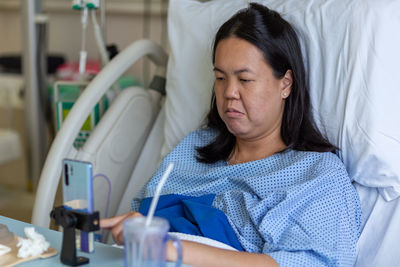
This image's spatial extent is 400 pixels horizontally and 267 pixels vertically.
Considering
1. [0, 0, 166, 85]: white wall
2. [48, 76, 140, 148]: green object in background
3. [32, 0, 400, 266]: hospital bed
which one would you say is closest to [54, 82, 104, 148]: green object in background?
[48, 76, 140, 148]: green object in background

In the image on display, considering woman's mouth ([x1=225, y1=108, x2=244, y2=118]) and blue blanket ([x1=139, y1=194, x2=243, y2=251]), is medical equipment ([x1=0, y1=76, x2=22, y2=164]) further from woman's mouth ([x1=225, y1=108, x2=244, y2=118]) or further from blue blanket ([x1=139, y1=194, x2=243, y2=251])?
woman's mouth ([x1=225, y1=108, x2=244, y2=118])

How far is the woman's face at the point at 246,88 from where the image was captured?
1.50 m

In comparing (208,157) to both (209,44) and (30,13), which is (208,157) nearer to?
(209,44)

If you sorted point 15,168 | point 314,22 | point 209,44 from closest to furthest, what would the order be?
point 314,22
point 209,44
point 15,168

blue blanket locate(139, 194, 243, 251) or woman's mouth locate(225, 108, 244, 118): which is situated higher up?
woman's mouth locate(225, 108, 244, 118)

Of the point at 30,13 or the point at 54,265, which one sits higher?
the point at 30,13

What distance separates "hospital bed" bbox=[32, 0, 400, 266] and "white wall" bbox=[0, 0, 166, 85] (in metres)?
1.89

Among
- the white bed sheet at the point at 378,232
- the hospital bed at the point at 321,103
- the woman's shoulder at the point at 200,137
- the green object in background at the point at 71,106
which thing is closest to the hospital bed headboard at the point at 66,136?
the hospital bed at the point at 321,103

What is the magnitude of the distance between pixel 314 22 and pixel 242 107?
0.39 metres

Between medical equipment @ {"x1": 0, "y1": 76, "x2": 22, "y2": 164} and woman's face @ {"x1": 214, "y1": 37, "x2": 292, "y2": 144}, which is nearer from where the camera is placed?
woman's face @ {"x1": 214, "y1": 37, "x2": 292, "y2": 144}

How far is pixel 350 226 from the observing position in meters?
1.38

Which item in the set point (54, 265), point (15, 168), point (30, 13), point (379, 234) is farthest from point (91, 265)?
point (15, 168)

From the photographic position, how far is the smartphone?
0.99 m

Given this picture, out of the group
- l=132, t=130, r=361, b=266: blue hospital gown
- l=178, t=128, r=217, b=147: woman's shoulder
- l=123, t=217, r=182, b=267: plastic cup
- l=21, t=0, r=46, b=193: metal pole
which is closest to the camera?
l=123, t=217, r=182, b=267: plastic cup
